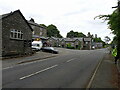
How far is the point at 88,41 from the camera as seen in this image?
102812 mm

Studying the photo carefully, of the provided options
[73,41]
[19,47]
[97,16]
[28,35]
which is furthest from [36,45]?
[73,41]

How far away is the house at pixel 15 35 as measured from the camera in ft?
83.3

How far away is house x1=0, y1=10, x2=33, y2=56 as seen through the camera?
2539 centimetres

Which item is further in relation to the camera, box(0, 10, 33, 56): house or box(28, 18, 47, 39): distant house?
box(28, 18, 47, 39): distant house

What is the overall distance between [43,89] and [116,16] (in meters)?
10.5

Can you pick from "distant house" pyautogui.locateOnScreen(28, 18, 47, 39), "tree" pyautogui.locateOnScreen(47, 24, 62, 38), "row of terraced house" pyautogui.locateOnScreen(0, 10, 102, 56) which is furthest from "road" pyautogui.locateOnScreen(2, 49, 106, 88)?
"tree" pyautogui.locateOnScreen(47, 24, 62, 38)

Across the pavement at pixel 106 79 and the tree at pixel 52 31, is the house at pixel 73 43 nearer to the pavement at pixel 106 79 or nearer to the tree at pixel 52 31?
the tree at pixel 52 31

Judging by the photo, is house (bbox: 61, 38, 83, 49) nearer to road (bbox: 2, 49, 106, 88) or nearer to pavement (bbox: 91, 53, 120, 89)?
road (bbox: 2, 49, 106, 88)

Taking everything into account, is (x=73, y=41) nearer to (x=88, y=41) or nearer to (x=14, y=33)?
(x=88, y=41)

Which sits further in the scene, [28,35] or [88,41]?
[88,41]

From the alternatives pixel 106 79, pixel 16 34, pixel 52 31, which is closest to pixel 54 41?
pixel 52 31

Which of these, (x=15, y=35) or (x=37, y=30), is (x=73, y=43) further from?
(x=15, y=35)

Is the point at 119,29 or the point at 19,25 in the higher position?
the point at 19,25

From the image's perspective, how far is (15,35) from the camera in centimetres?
2795
